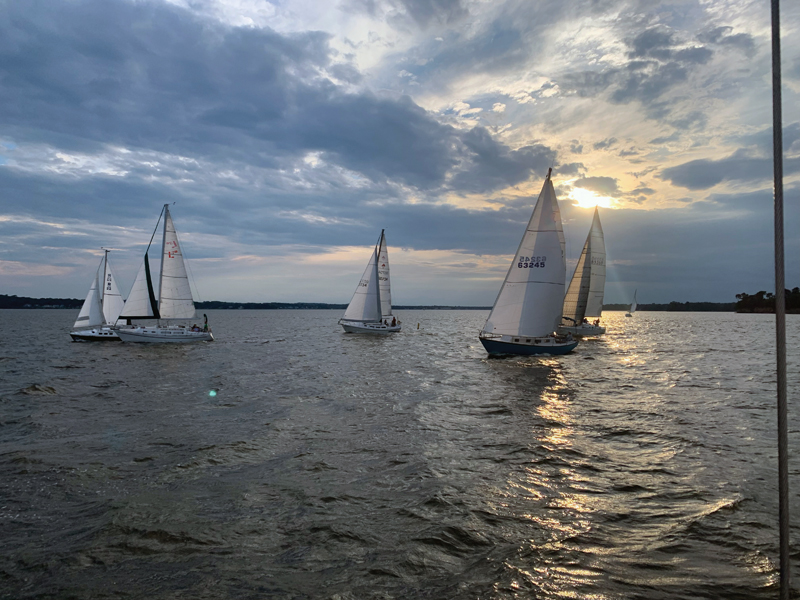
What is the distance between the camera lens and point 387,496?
27.1 ft

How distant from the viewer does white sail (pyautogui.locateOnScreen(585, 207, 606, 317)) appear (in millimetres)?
56438

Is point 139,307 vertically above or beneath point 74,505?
above

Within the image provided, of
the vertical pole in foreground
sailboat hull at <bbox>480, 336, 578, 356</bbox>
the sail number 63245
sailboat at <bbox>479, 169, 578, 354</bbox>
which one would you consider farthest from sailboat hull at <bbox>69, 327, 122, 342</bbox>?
the vertical pole in foreground

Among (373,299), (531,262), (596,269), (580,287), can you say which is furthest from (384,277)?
(531,262)

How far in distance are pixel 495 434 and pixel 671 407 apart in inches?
334

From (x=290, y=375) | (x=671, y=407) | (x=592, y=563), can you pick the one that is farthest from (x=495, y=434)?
(x=290, y=375)

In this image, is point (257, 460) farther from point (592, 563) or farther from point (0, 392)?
point (0, 392)

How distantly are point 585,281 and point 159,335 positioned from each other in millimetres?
47989

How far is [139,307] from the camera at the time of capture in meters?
44.0

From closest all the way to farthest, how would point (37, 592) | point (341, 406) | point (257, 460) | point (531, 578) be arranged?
point (37, 592)
point (531, 578)
point (257, 460)
point (341, 406)

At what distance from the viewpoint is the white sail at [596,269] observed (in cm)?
5644

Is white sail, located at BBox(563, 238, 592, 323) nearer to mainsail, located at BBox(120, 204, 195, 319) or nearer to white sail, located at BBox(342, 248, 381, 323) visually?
white sail, located at BBox(342, 248, 381, 323)

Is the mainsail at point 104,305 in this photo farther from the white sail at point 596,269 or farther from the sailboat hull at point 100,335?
the white sail at point 596,269

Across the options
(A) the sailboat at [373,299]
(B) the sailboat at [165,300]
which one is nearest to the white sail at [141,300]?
(B) the sailboat at [165,300]
